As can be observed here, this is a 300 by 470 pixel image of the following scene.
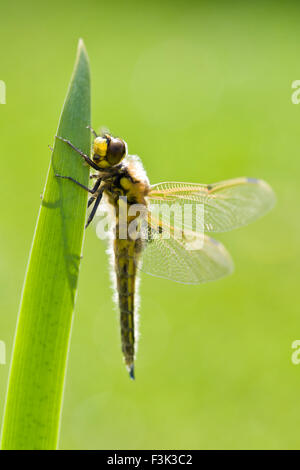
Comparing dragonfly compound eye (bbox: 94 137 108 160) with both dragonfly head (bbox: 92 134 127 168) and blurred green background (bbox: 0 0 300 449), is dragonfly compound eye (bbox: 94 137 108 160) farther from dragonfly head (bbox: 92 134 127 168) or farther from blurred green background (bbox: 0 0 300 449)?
blurred green background (bbox: 0 0 300 449)

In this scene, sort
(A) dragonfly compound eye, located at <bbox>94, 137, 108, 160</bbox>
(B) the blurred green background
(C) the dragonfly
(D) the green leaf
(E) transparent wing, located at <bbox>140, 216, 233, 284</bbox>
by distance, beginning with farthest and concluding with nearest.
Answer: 1. (B) the blurred green background
2. (E) transparent wing, located at <bbox>140, 216, 233, 284</bbox>
3. (C) the dragonfly
4. (A) dragonfly compound eye, located at <bbox>94, 137, 108, 160</bbox>
5. (D) the green leaf

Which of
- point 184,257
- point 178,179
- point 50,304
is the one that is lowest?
point 50,304

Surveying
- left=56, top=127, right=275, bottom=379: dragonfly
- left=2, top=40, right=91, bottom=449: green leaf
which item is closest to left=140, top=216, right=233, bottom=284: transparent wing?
left=56, top=127, right=275, bottom=379: dragonfly

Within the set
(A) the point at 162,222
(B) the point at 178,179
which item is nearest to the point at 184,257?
(A) the point at 162,222

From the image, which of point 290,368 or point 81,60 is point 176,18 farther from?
point 81,60

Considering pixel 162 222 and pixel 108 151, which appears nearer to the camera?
pixel 108 151

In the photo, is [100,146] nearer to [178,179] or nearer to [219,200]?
[219,200]

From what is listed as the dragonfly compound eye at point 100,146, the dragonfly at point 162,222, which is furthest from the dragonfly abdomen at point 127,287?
the dragonfly compound eye at point 100,146
